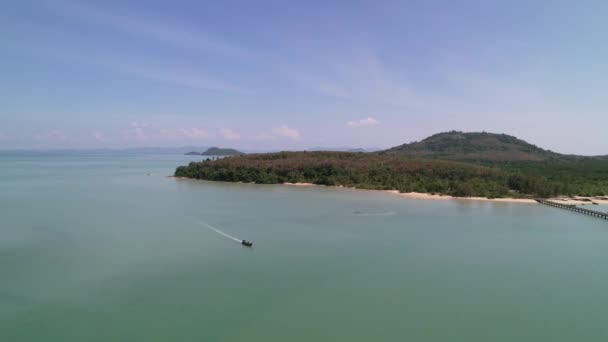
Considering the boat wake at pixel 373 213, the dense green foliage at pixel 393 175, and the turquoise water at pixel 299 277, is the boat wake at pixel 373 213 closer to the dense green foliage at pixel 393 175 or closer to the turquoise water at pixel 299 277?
the turquoise water at pixel 299 277

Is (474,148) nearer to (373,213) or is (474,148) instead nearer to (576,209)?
(576,209)

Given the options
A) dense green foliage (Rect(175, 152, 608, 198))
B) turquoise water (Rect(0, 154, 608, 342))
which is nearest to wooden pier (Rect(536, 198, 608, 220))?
turquoise water (Rect(0, 154, 608, 342))

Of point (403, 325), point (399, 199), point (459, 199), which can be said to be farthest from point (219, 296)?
point (459, 199)

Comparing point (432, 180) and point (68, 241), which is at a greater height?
point (432, 180)

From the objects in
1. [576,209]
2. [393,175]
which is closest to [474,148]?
[393,175]

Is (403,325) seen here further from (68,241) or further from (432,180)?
(432,180)

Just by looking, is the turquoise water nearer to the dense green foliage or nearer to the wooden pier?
the wooden pier

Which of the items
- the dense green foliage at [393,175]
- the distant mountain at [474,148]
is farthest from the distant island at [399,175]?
the distant mountain at [474,148]
